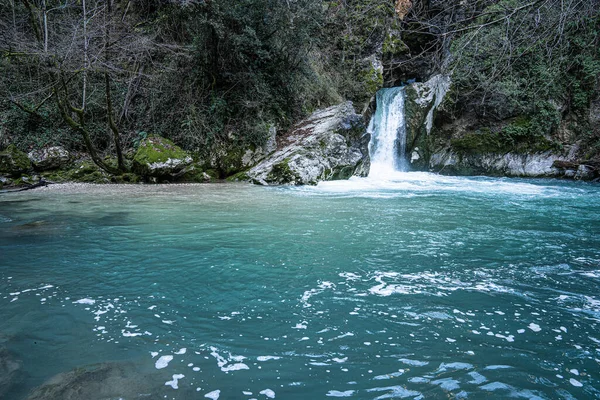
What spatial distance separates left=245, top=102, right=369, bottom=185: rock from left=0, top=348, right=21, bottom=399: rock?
9664mm

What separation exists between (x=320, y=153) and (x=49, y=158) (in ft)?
29.7

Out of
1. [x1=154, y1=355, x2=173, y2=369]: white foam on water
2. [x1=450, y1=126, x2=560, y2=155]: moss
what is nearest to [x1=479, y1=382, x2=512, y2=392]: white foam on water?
[x1=154, y1=355, x2=173, y2=369]: white foam on water

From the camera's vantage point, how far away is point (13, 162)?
1090 centimetres

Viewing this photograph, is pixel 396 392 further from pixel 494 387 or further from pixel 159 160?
pixel 159 160

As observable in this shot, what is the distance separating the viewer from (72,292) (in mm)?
3197

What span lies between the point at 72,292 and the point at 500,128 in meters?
17.5

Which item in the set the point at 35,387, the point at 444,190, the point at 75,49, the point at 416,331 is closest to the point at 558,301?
the point at 416,331

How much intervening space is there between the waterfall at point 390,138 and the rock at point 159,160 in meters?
8.99

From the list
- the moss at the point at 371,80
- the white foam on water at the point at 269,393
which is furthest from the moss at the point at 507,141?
the white foam on water at the point at 269,393

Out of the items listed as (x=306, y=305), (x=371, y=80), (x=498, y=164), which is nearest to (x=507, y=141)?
(x=498, y=164)

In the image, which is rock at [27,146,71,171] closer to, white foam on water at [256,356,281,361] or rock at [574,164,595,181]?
white foam on water at [256,356,281,361]

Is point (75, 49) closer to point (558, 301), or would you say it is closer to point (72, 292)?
point (72, 292)

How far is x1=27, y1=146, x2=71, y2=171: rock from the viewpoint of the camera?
1170cm

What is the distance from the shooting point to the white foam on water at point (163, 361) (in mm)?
2143
